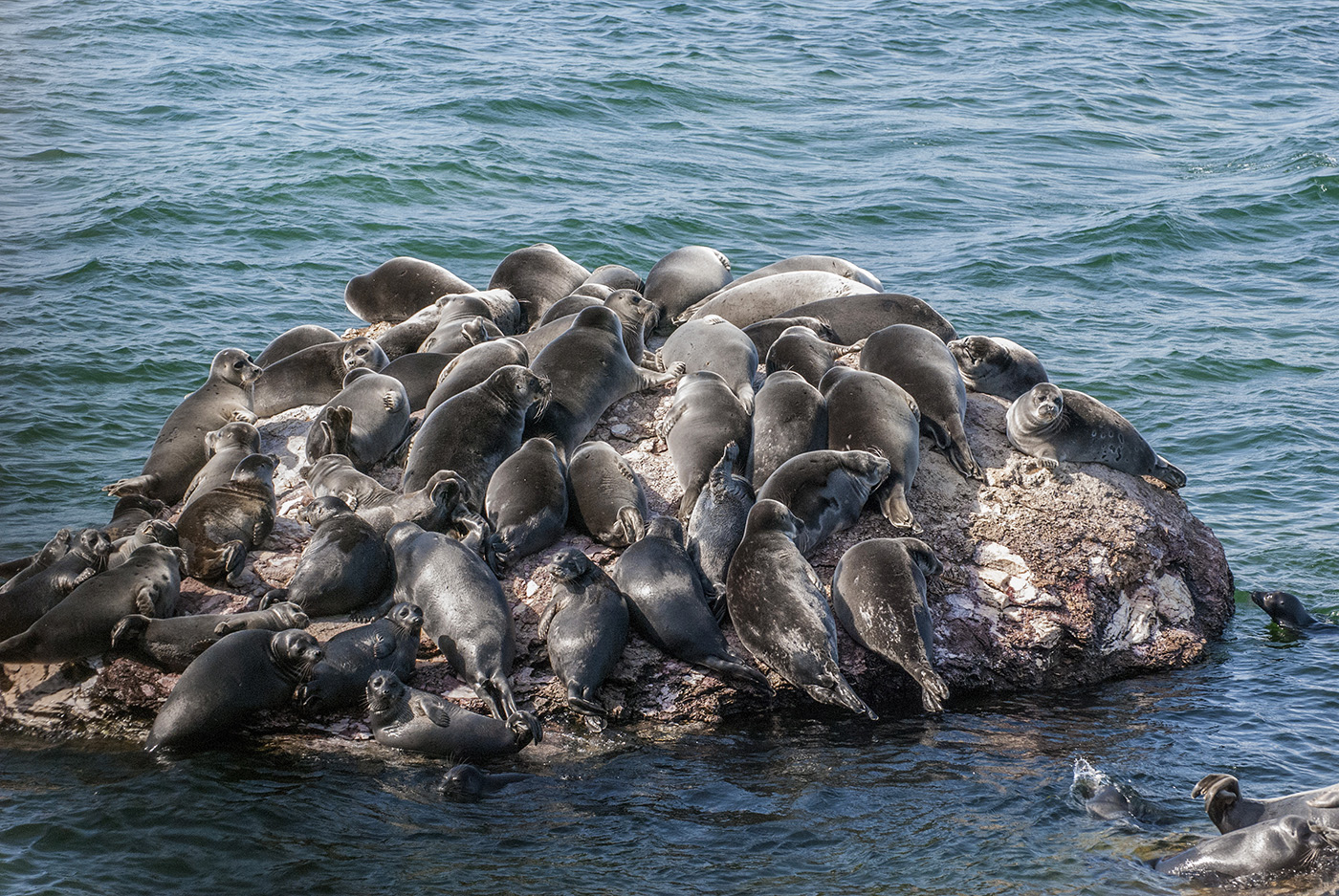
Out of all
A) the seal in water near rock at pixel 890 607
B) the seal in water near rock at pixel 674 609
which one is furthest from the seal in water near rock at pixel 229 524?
the seal in water near rock at pixel 890 607

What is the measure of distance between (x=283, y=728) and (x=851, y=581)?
274 cm

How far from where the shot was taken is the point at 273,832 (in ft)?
15.5

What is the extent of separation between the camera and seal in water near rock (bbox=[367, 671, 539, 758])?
521cm

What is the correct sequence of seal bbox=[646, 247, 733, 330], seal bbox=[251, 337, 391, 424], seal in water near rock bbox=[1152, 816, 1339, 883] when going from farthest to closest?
seal bbox=[646, 247, 733, 330] < seal bbox=[251, 337, 391, 424] < seal in water near rock bbox=[1152, 816, 1339, 883]

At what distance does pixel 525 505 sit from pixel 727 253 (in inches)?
399

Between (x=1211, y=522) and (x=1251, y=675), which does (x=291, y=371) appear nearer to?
(x=1251, y=675)

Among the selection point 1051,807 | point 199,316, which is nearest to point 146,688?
point 1051,807

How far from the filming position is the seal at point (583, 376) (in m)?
7.10

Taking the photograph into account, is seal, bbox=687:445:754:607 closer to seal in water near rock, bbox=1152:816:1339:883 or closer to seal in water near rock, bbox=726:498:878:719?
seal in water near rock, bbox=726:498:878:719

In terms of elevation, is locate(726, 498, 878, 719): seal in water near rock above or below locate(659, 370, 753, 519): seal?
below

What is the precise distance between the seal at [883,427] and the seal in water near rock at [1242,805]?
2.01 meters

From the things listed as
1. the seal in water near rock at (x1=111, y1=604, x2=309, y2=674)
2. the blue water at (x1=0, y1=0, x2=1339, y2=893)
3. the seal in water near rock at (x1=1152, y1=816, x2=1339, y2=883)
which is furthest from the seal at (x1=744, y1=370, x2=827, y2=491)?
the seal in water near rock at (x1=1152, y1=816, x2=1339, y2=883)

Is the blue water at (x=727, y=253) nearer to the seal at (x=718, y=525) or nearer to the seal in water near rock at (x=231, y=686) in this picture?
the seal in water near rock at (x=231, y=686)

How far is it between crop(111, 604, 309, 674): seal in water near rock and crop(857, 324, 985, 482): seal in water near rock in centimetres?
374
